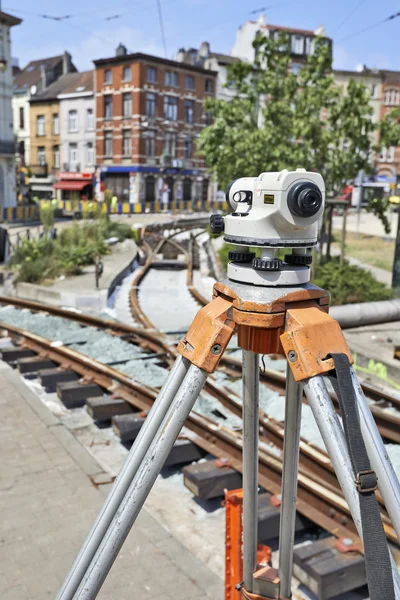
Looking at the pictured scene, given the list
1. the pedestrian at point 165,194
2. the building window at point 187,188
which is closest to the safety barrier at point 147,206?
the pedestrian at point 165,194

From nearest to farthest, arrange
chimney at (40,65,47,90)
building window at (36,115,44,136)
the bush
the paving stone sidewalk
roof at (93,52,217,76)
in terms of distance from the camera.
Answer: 1. the paving stone sidewalk
2. the bush
3. roof at (93,52,217,76)
4. building window at (36,115,44,136)
5. chimney at (40,65,47,90)

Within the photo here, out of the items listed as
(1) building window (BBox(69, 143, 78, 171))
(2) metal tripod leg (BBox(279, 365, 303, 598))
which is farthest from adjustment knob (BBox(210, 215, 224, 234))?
(1) building window (BBox(69, 143, 78, 171))

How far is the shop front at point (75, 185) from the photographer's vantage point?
52.2 metres

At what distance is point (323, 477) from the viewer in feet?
16.9

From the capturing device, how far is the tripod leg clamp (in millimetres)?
2279

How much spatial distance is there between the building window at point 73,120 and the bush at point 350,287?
149 ft

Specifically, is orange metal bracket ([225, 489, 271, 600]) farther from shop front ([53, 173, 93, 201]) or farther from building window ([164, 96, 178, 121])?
building window ([164, 96, 178, 121])

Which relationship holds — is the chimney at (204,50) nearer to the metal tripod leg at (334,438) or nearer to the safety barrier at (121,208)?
the safety barrier at (121,208)

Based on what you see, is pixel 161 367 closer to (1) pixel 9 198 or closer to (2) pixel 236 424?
(2) pixel 236 424

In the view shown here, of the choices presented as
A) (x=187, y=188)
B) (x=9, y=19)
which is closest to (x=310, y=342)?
(x=9, y=19)

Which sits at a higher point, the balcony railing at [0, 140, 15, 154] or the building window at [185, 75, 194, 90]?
the building window at [185, 75, 194, 90]

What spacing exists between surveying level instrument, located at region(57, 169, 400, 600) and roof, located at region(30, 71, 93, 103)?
2199 inches

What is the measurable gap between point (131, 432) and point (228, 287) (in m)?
4.12

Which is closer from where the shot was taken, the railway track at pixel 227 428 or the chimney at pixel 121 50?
the railway track at pixel 227 428
